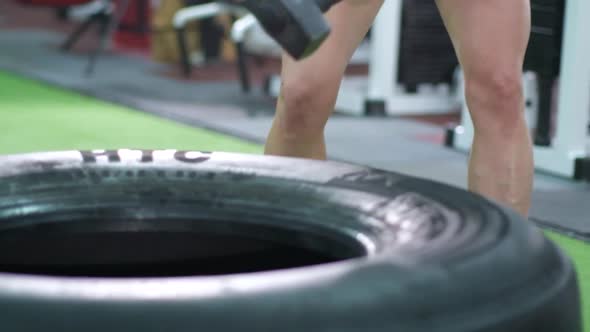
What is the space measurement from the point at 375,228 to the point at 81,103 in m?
3.64

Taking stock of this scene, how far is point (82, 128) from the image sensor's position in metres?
4.08

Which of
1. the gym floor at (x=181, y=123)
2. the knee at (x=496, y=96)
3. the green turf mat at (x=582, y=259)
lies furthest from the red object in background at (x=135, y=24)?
the knee at (x=496, y=96)

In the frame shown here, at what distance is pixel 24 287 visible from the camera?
2.79 ft

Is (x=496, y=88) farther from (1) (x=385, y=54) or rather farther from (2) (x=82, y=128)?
(1) (x=385, y=54)

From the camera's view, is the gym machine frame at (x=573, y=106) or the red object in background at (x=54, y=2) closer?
the gym machine frame at (x=573, y=106)

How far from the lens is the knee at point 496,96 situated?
164 centimetres

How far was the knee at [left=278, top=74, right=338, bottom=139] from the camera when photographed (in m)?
1.68

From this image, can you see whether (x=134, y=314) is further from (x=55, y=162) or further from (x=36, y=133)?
(x=36, y=133)

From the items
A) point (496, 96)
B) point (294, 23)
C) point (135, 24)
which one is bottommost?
point (135, 24)

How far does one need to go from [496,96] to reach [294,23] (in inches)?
27.7

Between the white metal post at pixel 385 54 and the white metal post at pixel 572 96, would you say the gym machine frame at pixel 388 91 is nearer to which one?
the white metal post at pixel 385 54

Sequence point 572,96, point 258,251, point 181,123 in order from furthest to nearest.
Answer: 1. point 181,123
2. point 572,96
3. point 258,251

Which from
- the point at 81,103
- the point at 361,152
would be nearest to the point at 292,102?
the point at 361,152

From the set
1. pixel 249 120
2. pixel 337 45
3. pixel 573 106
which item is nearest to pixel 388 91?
pixel 249 120
